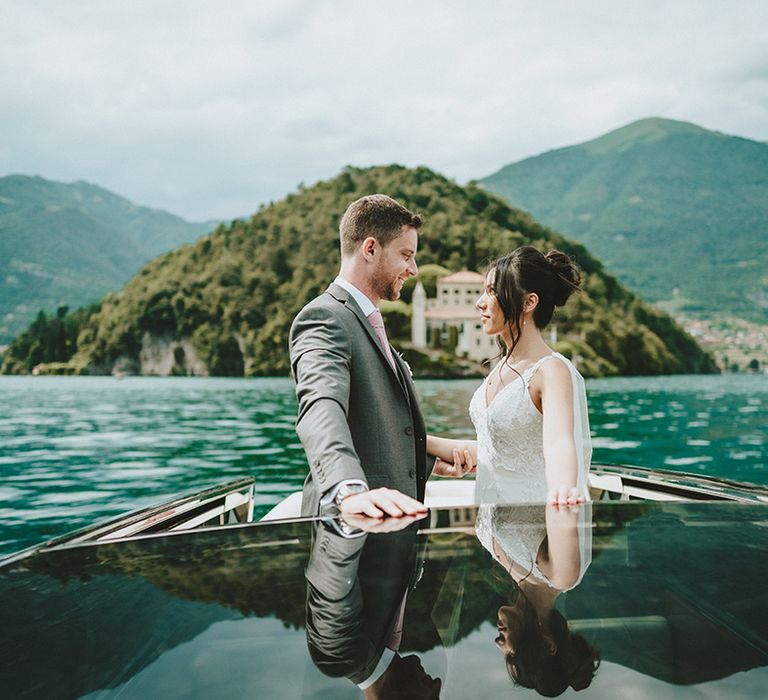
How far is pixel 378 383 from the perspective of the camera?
2.43 m

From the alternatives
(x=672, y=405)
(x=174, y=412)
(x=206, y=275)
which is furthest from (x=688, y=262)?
(x=174, y=412)

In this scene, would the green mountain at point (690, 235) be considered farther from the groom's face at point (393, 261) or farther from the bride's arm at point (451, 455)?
the groom's face at point (393, 261)

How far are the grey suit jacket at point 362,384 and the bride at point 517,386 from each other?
0.48 m

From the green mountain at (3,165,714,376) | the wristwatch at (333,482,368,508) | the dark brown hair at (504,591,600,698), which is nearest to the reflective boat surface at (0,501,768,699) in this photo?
the dark brown hair at (504,591,600,698)

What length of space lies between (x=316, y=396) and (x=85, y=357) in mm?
91526

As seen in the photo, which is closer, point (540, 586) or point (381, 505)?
point (540, 586)

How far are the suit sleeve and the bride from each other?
2.49ft

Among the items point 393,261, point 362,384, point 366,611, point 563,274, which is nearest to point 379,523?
point 366,611

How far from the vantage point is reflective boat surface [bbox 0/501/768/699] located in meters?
0.88

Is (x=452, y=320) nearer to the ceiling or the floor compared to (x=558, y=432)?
nearer to the ceiling

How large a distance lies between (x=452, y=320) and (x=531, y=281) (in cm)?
7711

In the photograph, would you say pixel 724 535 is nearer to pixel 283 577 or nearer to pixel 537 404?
pixel 283 577

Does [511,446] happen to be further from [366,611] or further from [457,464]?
[366,611]

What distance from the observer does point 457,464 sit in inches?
122
